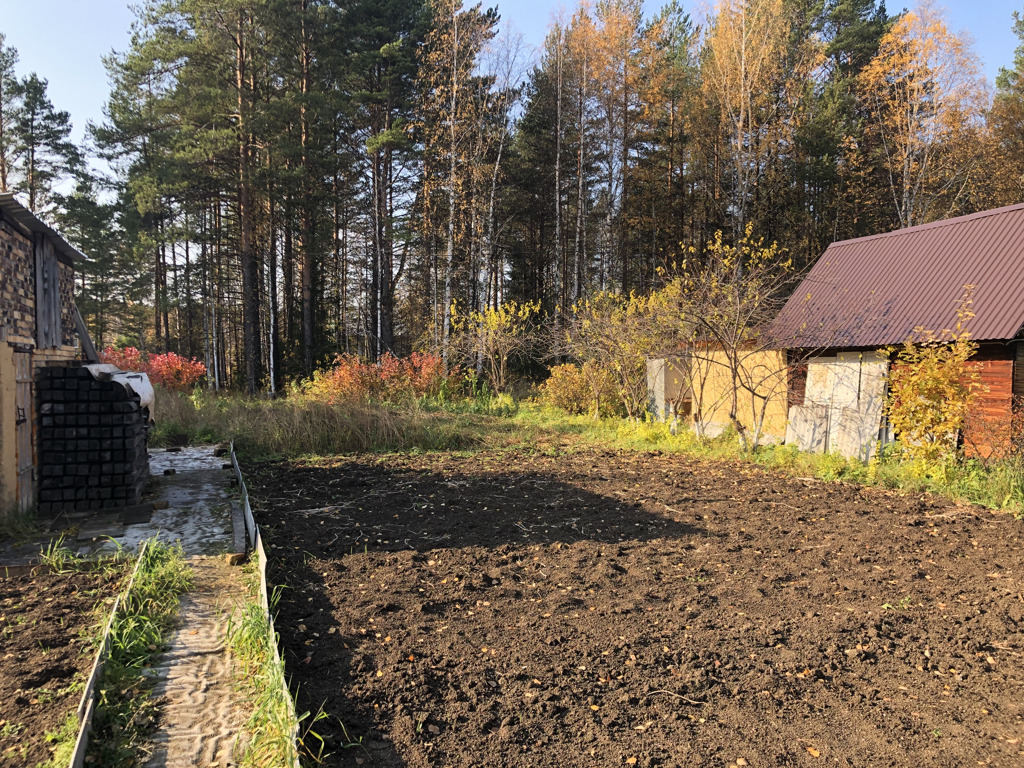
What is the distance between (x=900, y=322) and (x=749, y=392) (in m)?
3.09

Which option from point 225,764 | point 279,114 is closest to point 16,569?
point 225,764

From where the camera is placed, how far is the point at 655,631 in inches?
143

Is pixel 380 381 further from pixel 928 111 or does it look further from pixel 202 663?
pixel 928 111

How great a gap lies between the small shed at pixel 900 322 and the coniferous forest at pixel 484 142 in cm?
806

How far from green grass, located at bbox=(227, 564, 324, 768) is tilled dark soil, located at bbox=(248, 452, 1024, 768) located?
0.12 meters

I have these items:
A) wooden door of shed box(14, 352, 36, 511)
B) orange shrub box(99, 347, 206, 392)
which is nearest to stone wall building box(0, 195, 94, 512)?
wooden door of shed box(14, 352, 36, 511)

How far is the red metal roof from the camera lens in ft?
29.2

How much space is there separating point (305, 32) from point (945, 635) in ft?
73.0

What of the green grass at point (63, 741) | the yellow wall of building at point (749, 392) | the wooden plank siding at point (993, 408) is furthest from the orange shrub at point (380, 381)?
the green grass at point (63, 741)

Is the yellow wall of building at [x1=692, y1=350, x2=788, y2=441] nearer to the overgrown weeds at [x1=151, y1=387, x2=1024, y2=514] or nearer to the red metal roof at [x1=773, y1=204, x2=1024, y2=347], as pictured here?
the red metal roof at [x1=773, y1=204, x2=1024, y2=347]

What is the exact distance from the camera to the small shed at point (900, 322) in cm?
844

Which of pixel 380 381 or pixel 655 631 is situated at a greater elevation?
pixel 380 381

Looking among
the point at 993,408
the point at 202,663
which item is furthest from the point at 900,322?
the point at 202,663

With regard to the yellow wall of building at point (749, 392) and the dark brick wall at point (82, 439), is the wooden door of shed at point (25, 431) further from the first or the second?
the yellow wall of building at point (749, 392)
